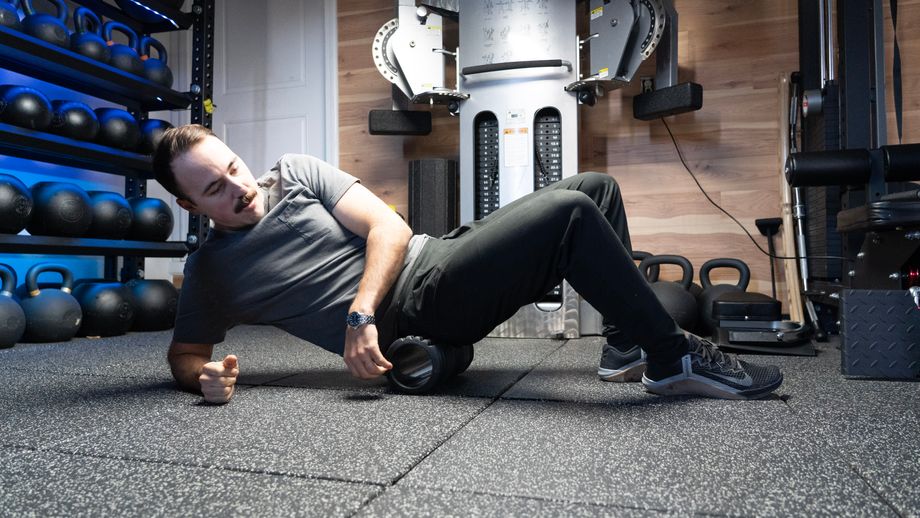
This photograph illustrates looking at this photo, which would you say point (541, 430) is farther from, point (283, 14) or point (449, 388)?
point (283, 14)

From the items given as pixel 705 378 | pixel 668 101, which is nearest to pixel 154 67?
pixel 668 101

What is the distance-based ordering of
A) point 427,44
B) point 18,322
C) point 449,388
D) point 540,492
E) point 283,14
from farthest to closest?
point 283,14
point 427,44
point 18,322
point 449,388
point 540,492

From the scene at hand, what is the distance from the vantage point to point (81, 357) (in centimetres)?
222

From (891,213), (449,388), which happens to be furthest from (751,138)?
(449,388)

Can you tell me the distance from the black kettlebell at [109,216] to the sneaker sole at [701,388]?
8.96 ft

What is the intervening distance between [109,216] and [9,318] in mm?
696

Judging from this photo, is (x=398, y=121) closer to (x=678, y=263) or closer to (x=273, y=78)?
(x=273, y=78)

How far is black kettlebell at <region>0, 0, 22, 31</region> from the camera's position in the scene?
8.17ft

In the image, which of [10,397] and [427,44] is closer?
[10,397]

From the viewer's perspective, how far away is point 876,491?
0.82 m

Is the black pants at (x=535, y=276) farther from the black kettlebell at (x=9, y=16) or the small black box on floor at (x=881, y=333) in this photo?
the black kettlebell at (x=9, y=16)

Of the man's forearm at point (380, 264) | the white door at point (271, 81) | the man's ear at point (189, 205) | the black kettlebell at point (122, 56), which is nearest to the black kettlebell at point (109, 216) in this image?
the black kettlebell at point (122, 56)

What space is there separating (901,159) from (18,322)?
3.29 meters

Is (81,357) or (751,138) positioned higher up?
(751,138)
